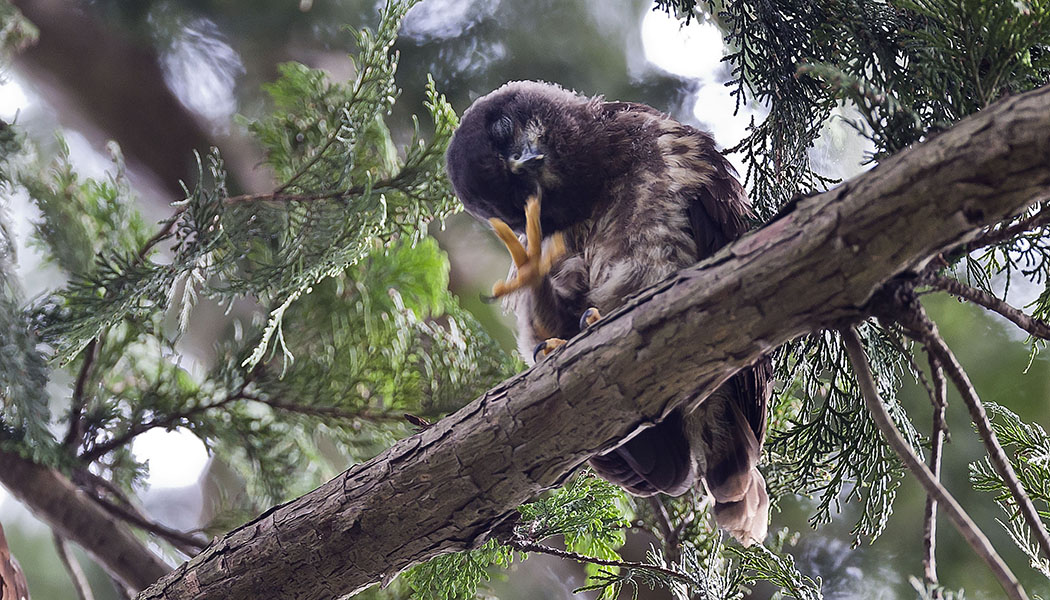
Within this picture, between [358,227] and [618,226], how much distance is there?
0.43 metres

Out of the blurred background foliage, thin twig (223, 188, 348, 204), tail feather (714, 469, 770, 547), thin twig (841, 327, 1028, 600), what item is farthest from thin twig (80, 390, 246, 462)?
thin twig (841, 327, 1028, 600)

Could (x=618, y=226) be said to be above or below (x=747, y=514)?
above

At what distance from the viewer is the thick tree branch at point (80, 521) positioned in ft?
4.09

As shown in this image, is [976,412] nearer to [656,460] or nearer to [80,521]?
[656,460]

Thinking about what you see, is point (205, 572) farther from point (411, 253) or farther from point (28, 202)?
point (28, 202)

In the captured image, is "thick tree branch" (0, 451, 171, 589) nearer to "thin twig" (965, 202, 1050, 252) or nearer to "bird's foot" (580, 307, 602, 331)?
"bird's foot" (580, 307, 602, 331)

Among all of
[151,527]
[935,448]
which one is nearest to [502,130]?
[935,448]

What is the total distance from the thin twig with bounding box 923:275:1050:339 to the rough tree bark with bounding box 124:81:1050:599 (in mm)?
70

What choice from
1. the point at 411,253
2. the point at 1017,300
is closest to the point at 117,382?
the point at 411,253

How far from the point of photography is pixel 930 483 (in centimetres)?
64

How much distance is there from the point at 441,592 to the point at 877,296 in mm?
833

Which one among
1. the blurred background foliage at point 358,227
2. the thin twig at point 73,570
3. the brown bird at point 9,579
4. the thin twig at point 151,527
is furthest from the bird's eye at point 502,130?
the thin twig at point 73,570

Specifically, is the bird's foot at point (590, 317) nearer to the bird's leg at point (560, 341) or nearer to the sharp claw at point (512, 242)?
the bird's leg at point (560, 341)

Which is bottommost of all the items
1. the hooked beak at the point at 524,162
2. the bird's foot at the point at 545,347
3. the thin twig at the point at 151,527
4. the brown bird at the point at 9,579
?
the bird's foot at the point at 545,347
